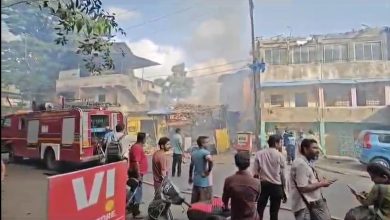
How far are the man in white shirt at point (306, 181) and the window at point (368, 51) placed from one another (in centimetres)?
1191

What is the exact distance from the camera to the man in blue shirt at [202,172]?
4.63m

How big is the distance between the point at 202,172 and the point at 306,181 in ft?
5.80

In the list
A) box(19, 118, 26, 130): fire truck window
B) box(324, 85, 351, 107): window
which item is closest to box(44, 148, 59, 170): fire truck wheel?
box(19, 118, 26, 130): fire truck window

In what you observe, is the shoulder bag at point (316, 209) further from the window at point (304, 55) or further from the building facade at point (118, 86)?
the window at point (304, 55)

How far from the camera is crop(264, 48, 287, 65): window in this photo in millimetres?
14984

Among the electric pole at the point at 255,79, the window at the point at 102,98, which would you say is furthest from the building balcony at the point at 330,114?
the window at the point at 102,98

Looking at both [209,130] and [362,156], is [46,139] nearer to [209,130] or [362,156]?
[209,130]

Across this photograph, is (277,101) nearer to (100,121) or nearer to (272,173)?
(100,121)

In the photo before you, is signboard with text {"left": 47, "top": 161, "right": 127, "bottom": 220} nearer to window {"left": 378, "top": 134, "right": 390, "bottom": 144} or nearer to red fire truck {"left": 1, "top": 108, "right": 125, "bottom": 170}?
red fire truck {"left": 1, "top": 108, "right": 125, "bottom": 170}

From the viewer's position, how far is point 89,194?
2555 mm

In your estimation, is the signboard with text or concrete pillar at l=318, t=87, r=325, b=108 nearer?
the signboard with text

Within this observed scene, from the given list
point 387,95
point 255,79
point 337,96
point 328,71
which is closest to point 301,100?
point 337,96

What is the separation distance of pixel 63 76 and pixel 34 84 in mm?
1488

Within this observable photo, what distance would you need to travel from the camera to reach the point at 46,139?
8.29 metres
